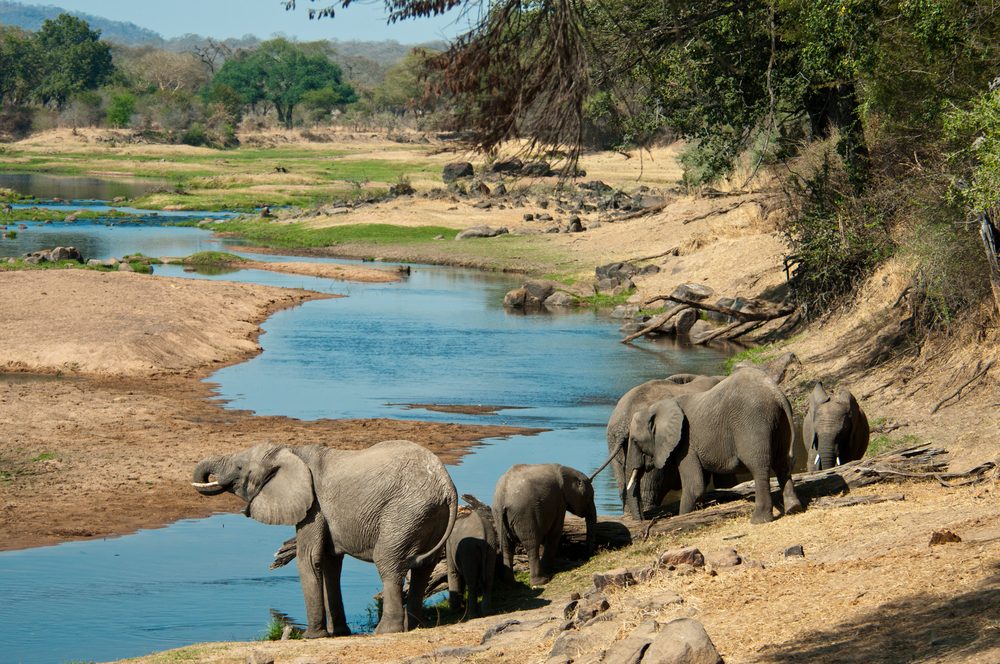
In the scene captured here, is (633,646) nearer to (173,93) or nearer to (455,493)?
(455,493)

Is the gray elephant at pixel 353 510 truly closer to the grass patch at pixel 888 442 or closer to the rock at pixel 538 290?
the grass patch at pixel 888 442

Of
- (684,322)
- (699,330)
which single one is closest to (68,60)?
(684,322)

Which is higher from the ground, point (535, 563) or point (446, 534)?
point (446, 534)

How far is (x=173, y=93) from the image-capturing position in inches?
5842

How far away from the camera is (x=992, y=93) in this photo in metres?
14.6

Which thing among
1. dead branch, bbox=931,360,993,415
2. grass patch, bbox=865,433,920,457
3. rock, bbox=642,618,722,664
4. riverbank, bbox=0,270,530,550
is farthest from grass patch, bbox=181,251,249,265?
rock, bbox=642,618,722,664

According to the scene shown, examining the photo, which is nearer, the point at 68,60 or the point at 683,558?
the point at 683,558

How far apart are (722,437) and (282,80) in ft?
511

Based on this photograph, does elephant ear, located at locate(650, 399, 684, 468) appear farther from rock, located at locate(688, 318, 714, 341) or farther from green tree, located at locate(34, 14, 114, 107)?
green tree, located at locate(34, 14, 114, 107)

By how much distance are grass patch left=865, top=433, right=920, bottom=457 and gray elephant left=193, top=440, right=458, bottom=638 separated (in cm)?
847

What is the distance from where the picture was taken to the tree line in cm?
13675

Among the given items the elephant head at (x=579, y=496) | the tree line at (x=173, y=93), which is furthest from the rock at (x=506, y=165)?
the tree line at (x=173, y=93)

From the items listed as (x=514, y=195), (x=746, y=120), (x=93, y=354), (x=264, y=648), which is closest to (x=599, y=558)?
(x=264, y=648)

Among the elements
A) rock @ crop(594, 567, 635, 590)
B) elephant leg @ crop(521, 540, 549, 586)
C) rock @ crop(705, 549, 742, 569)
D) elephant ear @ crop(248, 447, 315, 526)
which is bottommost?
elephant leg @ crop(521, 540, 549, 586)
